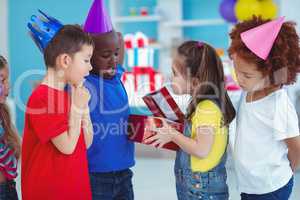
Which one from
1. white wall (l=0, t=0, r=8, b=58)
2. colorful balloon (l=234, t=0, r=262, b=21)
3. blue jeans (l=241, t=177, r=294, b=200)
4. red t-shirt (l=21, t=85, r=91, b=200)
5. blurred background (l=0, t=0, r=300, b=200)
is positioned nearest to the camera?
red t-shirt (l=21, t=85, r=91, b=200)

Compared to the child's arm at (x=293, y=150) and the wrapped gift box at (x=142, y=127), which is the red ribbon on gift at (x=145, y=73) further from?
the child's arm at (x=293, y=150)

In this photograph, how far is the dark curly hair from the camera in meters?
1.27

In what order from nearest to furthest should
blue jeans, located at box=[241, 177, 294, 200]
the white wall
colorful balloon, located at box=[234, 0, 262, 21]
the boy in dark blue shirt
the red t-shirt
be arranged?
the red t-shirt, blue jeans, located at box=[241, 177, 294, 200], the boy in dark blue shirt, colorful balloon, located at box=[234, 0, 262, 21], the white wall

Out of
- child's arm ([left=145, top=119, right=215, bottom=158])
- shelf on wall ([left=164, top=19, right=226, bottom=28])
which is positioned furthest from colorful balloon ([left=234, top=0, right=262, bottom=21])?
child's arm ([left=145, top=119, right=215, bottom=158])

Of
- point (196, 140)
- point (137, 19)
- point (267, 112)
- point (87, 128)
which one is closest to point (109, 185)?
point (87, 128)


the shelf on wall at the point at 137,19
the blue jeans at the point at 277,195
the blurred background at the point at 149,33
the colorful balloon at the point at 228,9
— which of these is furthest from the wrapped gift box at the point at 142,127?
the shelf on wall at the point at 137,19

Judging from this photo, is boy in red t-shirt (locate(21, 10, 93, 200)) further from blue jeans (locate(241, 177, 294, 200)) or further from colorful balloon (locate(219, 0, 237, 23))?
colorful balloon (locate(219, 0, 237, 23))

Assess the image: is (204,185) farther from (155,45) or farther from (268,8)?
(155,45)

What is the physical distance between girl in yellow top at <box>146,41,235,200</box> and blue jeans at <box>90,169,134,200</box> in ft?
0.61

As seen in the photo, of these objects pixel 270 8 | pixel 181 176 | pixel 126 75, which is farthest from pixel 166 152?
pixel 181 176

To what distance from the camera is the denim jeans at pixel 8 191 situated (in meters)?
1.47

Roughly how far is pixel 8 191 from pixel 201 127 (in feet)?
2.21

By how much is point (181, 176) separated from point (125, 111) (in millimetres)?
275

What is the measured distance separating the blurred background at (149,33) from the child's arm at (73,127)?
1694 mm
